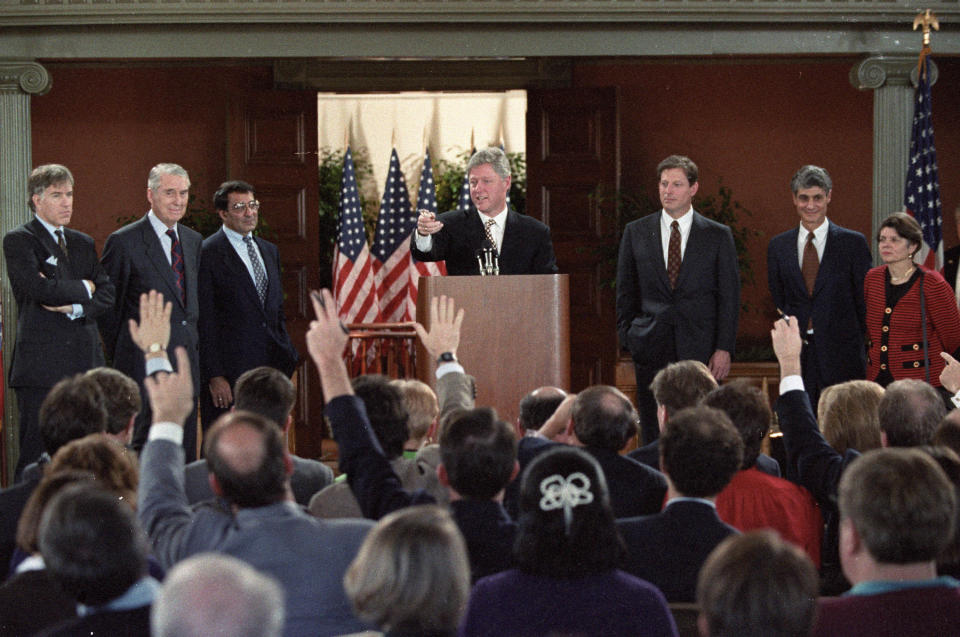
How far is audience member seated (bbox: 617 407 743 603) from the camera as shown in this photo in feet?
8.41

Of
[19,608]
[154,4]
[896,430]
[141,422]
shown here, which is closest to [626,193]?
[154,4]

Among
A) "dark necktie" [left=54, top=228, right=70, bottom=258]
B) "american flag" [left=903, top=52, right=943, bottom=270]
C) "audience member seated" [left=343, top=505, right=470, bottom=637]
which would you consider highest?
"american flag" [left=903, top=52, right=943, bottom=270]

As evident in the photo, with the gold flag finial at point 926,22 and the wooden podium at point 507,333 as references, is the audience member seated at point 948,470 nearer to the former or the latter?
the wooden podium at point 507,333

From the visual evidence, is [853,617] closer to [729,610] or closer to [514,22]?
[729,610]

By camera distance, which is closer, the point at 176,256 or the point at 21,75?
the point at 176,256

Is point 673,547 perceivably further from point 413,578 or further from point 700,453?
point 413,578

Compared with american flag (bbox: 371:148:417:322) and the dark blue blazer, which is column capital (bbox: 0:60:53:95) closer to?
american flag (bbox: 371:148:417:322)

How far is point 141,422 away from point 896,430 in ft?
11.3

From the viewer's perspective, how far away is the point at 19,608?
7.20 ft

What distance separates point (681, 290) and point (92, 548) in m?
3.85

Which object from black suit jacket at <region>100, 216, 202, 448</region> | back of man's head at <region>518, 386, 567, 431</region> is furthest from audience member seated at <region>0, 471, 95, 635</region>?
black suit jacket at <region>100, 216, 202, 448</region>

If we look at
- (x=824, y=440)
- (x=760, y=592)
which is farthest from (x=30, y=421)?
(x=760, y=592)

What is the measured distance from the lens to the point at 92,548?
1851 millimetres

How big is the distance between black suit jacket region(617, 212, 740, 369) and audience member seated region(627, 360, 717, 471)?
157 cm
